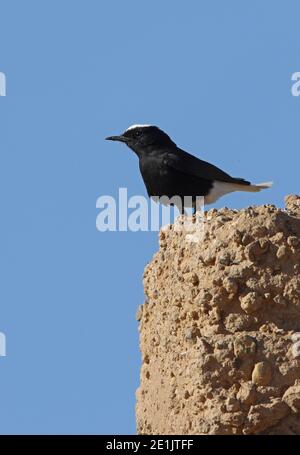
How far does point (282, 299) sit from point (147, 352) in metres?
1.39

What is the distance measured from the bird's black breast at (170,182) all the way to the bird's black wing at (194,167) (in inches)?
1.4

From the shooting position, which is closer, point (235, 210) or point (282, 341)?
point (282, 341)

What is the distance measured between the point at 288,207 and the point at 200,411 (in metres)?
1.83

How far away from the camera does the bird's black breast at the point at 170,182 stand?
561 inches

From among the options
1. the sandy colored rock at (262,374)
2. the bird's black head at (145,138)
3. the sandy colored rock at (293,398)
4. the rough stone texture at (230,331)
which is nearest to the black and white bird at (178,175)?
the bird's black head at (145,138)

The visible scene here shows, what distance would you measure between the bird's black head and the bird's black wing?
0.80 feet

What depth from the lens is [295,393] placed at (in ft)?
31.3

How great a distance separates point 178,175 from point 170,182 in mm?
107
